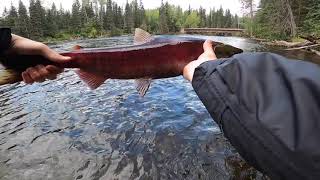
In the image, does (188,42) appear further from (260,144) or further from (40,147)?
(40,147)

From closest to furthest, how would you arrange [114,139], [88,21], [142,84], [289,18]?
[142,84] < [114,139] < [289,18] < [88,21]

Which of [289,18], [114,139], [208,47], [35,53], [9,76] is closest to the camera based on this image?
[208,47]

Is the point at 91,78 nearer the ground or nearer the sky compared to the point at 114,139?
nearer the sky

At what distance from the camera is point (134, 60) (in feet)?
8.45

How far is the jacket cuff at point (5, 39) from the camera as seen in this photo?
8.56ft

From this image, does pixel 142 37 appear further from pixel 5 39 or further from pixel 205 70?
pixel 205 70

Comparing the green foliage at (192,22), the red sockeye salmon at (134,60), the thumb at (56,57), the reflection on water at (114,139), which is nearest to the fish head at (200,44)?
the red sockeye salmon at (134,60)

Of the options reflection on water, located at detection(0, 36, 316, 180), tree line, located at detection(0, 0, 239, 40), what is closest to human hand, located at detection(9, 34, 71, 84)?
reflection on water, located at detection(0, 36, 316, 180)

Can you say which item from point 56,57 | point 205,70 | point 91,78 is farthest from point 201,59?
point 56,57

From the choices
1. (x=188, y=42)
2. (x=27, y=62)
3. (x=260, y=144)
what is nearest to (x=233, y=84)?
(x=260, y=144)

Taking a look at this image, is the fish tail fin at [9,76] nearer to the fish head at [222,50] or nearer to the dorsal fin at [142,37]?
the dorsal fin at [142,37]

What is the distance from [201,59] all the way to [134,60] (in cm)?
69

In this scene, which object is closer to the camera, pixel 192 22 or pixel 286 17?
pixel 286 17

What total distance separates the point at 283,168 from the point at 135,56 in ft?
5.43
